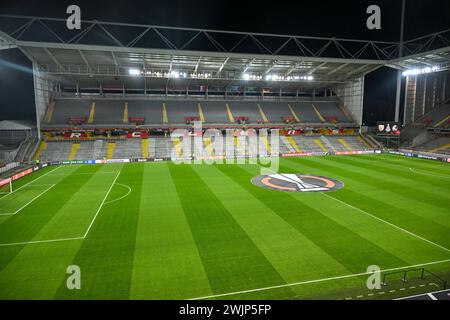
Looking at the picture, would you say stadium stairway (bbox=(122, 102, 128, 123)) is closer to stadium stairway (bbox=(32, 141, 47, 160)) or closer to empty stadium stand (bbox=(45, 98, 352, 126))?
empty stadium stand (bbox=(45, 98, 352, 126))

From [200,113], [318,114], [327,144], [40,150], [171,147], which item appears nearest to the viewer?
[40,150]

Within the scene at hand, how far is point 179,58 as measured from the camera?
42.2 metres

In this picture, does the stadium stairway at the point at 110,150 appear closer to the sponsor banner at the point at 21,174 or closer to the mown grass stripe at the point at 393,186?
the sponsor banner at the point at 21,174

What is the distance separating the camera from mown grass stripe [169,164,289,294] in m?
11.0

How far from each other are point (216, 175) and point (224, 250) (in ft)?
57.1

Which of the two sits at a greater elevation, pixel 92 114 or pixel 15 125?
pixel 92 114

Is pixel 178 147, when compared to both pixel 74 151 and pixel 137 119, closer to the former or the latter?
pixel 137 119

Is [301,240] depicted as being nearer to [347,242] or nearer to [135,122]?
[347,242]

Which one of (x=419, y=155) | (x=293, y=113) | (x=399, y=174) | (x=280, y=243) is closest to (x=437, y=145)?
(x=419, y=155)

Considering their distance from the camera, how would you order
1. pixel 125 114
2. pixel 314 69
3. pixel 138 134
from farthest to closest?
pixel 125 114 → pixel 314 69 → pixel 138 134

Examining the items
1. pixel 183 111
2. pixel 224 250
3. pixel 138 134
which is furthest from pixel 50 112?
pixel 224 250

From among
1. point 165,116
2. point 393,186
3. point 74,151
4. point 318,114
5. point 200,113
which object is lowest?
point 393,186

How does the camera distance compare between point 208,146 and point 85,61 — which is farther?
point 208,146

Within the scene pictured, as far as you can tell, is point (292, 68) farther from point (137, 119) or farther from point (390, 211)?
point (390, 211)
